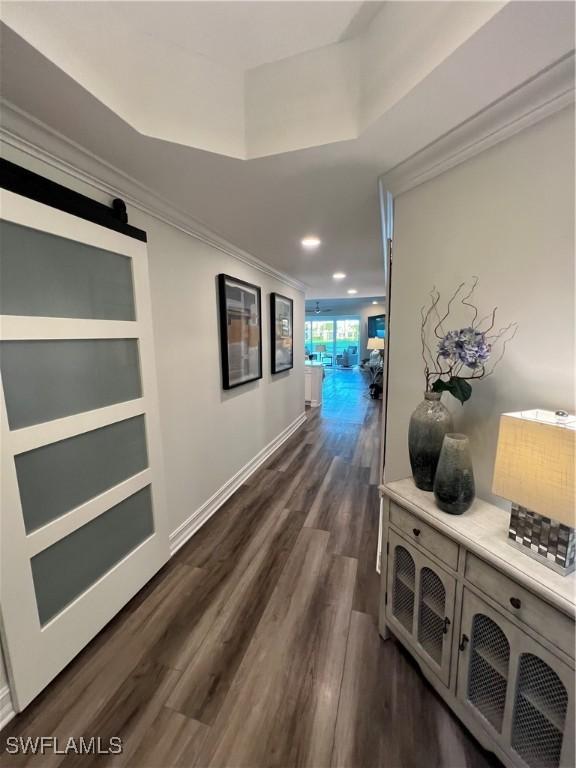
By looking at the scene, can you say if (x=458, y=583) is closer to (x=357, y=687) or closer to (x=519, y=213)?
(x=357, y=687)

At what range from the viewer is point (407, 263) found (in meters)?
1.60

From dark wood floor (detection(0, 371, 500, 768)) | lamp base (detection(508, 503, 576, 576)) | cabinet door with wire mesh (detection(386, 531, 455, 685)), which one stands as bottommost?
dark wood floor (detection(0, 371, 500, 768))

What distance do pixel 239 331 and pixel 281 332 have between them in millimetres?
1242

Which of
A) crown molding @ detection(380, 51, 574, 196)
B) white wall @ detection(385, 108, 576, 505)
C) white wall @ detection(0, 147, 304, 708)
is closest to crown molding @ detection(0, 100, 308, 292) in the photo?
white wall @ detection(0, 147, 304, 708)

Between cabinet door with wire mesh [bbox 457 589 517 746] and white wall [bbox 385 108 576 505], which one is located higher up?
white wall [bbox 385 108 576 505]

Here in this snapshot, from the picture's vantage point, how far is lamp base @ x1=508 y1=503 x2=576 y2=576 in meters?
0.88

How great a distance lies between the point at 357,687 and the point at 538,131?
90.6 inches

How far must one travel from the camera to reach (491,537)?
105 cm

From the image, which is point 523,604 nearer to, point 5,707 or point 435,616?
point 435,616

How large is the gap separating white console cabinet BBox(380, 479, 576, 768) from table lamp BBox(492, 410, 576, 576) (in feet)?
0.20

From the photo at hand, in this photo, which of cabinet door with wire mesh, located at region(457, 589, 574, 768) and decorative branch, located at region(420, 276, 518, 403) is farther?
decorative branch, located at region(420, 276, 518, 403)

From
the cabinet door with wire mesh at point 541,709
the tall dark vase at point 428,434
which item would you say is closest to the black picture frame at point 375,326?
the tall dark vase at point 428,434

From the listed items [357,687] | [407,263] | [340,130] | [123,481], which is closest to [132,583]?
[123,481]

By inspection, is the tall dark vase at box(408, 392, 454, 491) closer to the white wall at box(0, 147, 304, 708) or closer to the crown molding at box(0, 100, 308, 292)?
the white wall at box(0, 147, 304, 708)
